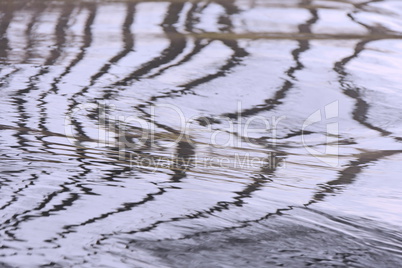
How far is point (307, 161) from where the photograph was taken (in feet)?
3.07

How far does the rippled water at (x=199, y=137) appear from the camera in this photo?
658 millimetres

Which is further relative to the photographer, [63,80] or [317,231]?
[63,80]

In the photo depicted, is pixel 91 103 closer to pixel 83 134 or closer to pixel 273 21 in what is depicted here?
pixel 83 134

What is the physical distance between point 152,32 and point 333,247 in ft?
3.47

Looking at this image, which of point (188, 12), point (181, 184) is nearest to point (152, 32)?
point (188, 12)

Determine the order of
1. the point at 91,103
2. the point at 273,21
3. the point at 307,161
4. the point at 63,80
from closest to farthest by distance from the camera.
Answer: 1. the point at 307,161
2. the point at 91,103
3. the point at 63,80
4. the point at 273,21

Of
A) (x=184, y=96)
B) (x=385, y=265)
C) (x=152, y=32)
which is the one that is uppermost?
(x=152, y=32)

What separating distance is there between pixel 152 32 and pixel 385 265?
1103 millimetres

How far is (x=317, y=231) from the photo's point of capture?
698 millimetres

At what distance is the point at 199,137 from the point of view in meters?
1.00

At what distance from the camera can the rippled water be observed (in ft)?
2.16

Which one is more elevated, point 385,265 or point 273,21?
point 273,21

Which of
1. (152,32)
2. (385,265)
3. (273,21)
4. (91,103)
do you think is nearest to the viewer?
(385,265)

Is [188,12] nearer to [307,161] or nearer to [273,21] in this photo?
[273,21]
